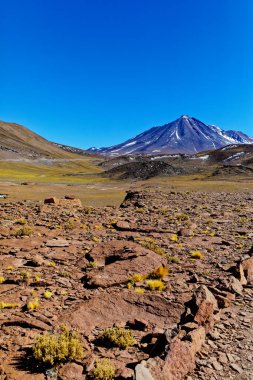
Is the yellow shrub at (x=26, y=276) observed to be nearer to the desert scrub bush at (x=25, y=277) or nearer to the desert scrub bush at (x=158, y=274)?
the desert scrub bush at (x=25, y=277)

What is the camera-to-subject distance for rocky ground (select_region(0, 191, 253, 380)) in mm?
7547

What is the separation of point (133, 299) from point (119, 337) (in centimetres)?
204

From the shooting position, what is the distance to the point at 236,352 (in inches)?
329

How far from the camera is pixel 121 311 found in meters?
9.95

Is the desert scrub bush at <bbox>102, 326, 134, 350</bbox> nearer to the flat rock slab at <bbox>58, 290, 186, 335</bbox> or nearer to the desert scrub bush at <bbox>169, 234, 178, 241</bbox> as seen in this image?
the flat rock slab at <bbox>58, 290, 186, 335</bbox>

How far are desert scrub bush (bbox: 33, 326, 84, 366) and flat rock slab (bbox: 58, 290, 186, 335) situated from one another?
1.29m

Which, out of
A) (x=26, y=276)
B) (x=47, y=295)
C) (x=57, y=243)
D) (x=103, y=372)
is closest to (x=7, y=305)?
(x=47, y=295)

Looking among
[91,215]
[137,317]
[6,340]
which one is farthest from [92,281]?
[91,215]

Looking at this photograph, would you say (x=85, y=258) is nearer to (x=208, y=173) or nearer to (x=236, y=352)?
(x=236, y=352)

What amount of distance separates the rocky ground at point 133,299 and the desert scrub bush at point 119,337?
0.16 m

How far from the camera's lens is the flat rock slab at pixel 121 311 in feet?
30.4

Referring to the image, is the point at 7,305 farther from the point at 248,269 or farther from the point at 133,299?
the point at 248,269

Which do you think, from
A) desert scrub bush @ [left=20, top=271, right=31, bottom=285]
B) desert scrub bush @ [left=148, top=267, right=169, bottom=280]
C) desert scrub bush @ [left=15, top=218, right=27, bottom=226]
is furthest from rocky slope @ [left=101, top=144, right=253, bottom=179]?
desert scrub bush @ [left=20, top=271, right=31, bottom=285]

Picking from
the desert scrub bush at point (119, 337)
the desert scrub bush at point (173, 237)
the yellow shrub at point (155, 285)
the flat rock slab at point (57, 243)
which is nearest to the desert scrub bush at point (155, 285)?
the yellow shrub at point (155, 285)
